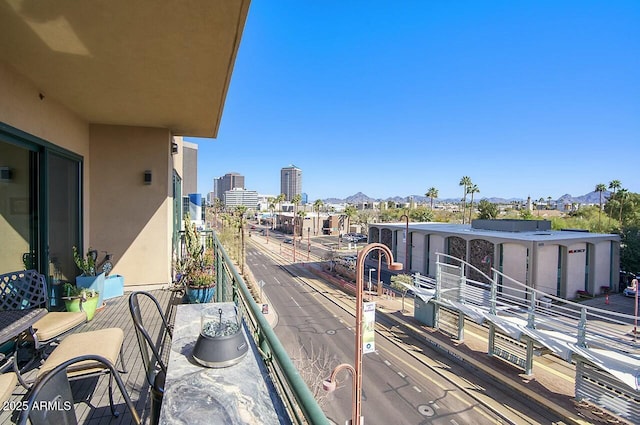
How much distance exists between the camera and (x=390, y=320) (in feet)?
56.5

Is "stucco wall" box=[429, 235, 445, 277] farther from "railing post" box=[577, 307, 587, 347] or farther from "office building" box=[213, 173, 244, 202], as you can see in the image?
"office building" box=[213, 173, 244, 202]

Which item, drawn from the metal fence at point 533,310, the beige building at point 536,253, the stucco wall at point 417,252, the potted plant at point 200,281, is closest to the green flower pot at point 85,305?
the potted plant at point 200,281

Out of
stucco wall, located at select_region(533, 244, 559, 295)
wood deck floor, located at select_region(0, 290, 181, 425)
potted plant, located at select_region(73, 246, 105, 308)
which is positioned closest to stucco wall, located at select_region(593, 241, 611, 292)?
stucco wall, located at select_region(533, 244, 559, 295)

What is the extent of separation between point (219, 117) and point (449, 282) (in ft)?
45.8

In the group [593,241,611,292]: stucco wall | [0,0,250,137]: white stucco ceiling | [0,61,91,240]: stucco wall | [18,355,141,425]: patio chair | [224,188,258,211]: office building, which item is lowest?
[593,241,611,292]: stucco wall

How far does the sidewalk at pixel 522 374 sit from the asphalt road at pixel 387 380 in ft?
1.80

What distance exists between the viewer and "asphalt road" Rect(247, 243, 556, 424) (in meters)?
9.34

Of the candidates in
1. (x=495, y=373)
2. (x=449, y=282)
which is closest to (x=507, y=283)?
(x=449, y=282)

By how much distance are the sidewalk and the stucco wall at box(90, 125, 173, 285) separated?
12.3m

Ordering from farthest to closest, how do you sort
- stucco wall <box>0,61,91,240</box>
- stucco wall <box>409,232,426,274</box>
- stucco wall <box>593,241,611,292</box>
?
1. stucco wall <box>409,232,426,274</box>
2. stucco wall <box>593,241,611,292</box>
3. stucco wall <box>0,61,91,240</box>

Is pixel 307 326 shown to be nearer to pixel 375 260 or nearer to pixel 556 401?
pixel 556 401

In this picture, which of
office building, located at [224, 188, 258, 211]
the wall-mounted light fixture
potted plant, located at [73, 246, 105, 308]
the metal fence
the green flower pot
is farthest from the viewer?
office building, located at [224, 188, 258, 211]

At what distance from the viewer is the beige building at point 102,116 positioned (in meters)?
2.19

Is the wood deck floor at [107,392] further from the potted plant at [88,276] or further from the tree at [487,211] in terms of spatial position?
the tree at [487,211]
